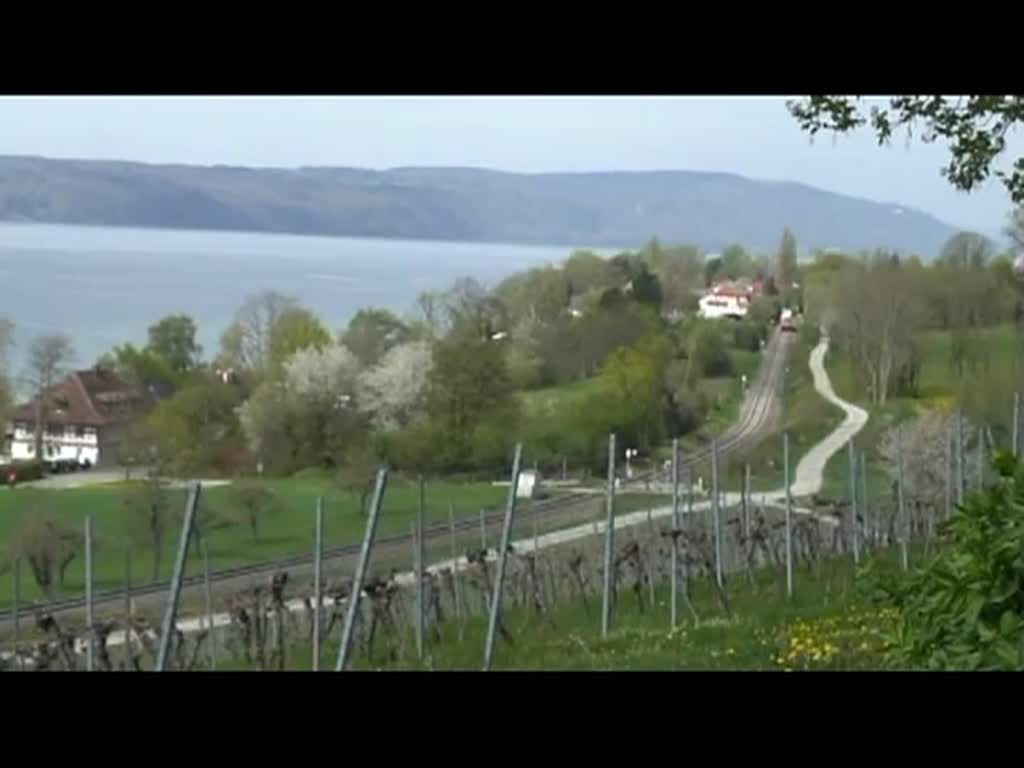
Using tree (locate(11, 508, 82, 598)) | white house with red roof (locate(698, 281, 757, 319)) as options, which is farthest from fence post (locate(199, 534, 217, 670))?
white house with red roof (locate(698, 281, 757, 319))

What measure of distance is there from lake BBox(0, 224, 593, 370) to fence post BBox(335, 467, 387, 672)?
440mm

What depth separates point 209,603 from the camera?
3.53 metres

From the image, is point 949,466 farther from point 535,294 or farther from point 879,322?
point 535,294

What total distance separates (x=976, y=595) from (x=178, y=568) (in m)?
1.53

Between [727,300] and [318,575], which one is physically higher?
Answer: [727,300]

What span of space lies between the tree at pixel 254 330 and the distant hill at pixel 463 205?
158mm

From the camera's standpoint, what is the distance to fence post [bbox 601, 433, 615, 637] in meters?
3.59

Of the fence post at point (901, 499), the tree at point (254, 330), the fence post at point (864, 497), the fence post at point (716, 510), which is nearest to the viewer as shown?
the tree at point (254, 330)

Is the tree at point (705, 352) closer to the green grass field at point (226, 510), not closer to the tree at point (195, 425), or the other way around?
the green grass field at point (226, 510)

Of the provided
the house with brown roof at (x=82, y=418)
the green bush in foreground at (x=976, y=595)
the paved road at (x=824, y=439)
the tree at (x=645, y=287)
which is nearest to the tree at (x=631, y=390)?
the tree at (x=645, y=287)

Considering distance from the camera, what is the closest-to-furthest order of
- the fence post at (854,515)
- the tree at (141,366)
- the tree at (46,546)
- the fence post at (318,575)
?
the tree at (141,366) → the tree at (46,546) → the fence post at (318,575) → the fence post at (854,515)

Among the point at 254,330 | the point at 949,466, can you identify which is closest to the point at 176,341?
the point at 254,330

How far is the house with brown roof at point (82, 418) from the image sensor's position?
2510 millimetres
